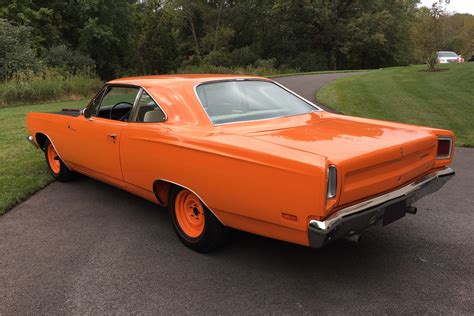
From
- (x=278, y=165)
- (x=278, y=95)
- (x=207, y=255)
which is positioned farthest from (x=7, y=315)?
(x=278, y=95)

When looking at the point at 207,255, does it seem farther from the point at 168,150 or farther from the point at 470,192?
the point at 470,192

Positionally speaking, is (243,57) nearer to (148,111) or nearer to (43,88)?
(43,88)

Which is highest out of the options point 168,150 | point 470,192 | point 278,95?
point 278,95

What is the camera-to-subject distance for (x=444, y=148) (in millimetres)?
3586

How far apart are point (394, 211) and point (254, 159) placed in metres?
1.06

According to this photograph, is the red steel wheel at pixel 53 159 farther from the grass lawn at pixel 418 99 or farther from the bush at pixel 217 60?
the bush at pixel 217 60

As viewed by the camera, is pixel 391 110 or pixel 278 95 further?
pixel 391 110

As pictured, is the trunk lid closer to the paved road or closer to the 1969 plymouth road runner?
the 1969 plymouth road runner

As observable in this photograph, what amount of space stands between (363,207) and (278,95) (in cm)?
179

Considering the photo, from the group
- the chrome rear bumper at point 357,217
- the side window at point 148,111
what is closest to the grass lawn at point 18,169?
the side window at point 148,111

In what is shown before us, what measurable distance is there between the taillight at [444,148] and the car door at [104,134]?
2.79 m

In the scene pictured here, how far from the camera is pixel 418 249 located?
3.52 metres

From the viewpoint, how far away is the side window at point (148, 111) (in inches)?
150

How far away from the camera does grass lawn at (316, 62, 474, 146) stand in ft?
30.0
